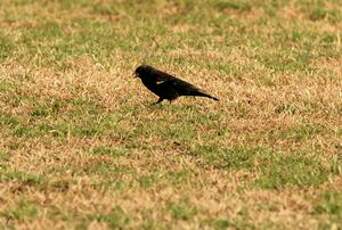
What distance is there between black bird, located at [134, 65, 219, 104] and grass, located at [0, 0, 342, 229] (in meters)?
0.21

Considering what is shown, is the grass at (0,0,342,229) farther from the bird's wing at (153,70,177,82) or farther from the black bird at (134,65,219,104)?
the bird's wing at (153,70,177,82)

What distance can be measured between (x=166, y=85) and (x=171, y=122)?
1.40ft

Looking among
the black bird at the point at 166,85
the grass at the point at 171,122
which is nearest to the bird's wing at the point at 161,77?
the black bird at the point at 166,85

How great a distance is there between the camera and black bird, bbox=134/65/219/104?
876 centimetres

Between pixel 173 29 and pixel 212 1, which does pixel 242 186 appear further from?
pixel 212 1

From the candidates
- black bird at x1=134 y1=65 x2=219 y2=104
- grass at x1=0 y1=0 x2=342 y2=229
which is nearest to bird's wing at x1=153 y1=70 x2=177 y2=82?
black bird at x1=134 y1=65 x2=219 y2=104

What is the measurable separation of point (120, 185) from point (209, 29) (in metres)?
7.32

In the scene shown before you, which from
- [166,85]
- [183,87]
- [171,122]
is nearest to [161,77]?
[166,85]

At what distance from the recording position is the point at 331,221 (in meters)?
6.02

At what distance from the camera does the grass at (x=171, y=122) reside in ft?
20.6

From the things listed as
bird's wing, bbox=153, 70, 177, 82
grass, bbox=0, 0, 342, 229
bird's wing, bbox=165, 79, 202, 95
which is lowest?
grass, bbox=0, 0, 342, 229

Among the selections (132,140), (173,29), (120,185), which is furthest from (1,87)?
(173,29)

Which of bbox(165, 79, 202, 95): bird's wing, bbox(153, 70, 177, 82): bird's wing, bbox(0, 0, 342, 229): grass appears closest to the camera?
bbox(0, 0, 342, 229): grass

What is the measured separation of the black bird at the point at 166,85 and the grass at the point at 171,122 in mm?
212
